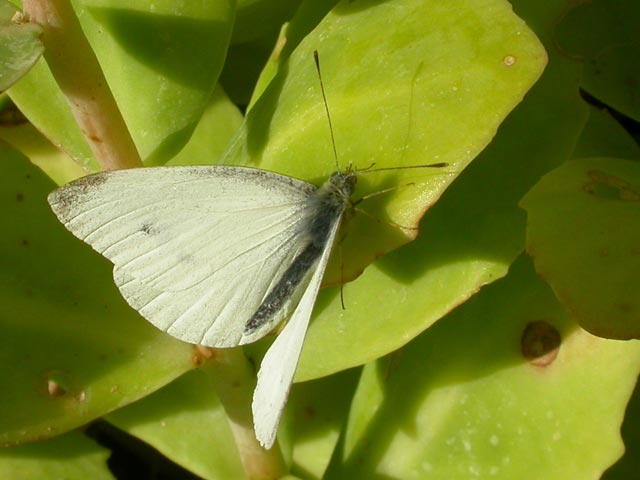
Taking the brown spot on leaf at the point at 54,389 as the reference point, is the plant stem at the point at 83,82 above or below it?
above

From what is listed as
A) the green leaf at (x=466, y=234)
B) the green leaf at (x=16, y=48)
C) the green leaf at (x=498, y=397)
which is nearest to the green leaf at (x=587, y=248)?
the green leaf at (x=466, y=234)

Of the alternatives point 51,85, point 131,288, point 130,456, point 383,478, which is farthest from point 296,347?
point 130,456

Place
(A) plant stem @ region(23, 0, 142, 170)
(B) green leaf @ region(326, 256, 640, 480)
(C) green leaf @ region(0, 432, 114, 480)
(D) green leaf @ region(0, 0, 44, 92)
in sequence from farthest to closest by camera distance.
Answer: (C) green leaf @ region(0, 432, 114, 480) < (B) green leaf @ region(326, 256, 640, 480) < (A) plant stem @ region(23, 0, 142, 170) < (D) green leaf @ region(0, 0, 44, 92)

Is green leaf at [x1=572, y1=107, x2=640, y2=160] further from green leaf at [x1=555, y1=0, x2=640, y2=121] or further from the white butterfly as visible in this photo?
the white butterfly

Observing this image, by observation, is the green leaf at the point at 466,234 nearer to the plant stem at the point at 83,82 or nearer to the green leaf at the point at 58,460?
the plant stem at the point at 83,82

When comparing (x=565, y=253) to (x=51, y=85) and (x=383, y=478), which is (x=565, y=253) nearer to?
(x=383, y=478)

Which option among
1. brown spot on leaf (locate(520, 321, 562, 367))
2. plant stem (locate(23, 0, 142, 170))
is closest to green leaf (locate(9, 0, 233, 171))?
plant stem (locate(23, 0, 142, 170))
